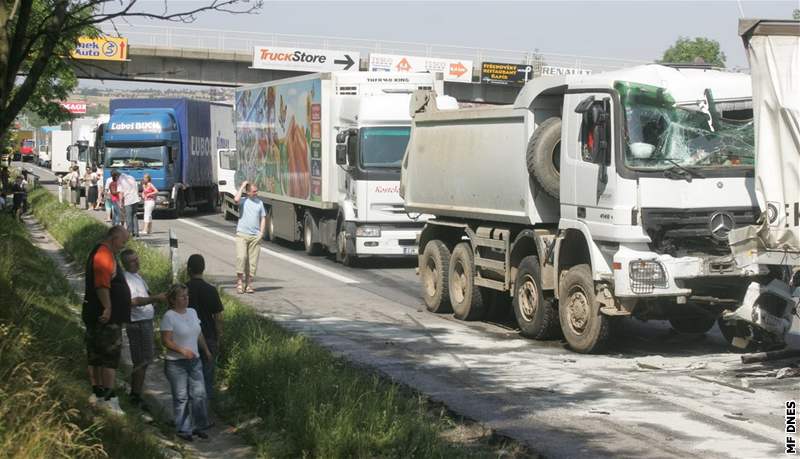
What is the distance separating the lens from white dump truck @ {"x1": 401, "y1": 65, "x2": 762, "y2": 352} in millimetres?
13461

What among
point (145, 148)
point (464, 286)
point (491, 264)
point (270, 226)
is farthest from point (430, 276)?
point (145, 148)

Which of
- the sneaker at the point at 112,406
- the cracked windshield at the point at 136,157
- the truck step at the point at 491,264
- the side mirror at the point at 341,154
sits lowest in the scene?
the sneaker at the point at 112,406

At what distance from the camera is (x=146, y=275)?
1938 cm

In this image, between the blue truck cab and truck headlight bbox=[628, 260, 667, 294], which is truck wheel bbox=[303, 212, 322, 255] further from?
truck headlight bbox=[628, 260, 667, 294]

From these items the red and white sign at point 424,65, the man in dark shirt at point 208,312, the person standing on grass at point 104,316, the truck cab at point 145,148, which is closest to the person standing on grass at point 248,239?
the man in dark shirt at point 208,312

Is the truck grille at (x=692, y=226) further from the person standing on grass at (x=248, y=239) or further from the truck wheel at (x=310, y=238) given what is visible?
the truck wheel at (x=310, y=238)

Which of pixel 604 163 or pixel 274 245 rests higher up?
pixel 604 163

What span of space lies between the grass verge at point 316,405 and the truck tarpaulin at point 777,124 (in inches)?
164

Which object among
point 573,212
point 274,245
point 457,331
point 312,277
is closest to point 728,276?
point 573,212

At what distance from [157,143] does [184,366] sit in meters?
33.8

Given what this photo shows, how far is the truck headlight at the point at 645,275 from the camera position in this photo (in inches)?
527

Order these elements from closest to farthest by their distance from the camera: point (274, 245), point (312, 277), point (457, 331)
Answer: point (457, 331) < point (312, 277) < point (274, 245)

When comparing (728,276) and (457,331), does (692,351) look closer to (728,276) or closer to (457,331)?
(728,276)

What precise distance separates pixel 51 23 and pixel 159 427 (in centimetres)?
355
